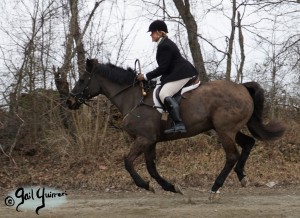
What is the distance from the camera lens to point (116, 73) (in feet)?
29.0

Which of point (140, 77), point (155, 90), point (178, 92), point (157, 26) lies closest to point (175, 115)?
point (178, 92)

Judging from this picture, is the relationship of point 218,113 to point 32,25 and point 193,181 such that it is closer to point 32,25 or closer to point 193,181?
point 193,181

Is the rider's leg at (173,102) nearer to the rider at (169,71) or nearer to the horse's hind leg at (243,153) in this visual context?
the rider at (169,71)

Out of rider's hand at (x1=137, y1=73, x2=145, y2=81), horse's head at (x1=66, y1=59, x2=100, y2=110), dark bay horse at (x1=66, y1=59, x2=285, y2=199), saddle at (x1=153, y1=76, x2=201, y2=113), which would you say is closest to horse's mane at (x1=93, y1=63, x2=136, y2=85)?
dark bay horse at (x1=66, y1=59, x2=285, y2=199)

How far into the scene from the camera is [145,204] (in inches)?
332

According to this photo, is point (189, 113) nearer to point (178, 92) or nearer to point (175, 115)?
point (175, 115)

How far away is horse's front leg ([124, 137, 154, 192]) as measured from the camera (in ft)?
26.2

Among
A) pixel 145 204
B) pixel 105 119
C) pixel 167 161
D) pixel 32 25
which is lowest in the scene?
pixel 145 204

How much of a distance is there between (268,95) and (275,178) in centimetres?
536

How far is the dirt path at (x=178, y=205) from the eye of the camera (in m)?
7.23

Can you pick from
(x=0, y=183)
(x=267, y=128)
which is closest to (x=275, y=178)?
(x=267, y=128)

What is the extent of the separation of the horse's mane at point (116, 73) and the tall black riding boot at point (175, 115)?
1.03 metres

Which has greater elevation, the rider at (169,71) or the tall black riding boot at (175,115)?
the rider at (169,71)
